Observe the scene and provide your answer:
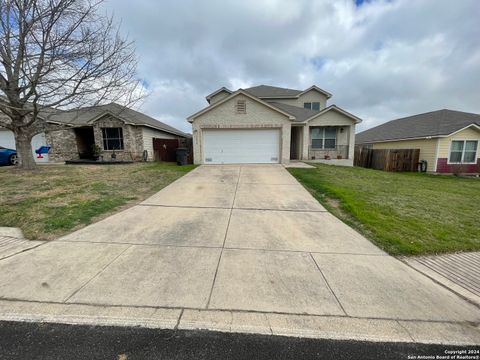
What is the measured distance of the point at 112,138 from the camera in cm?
1648

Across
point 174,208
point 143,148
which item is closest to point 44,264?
point 174,208

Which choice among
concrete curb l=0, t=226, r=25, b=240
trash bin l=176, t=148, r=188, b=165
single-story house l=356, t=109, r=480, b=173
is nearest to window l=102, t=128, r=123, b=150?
trash bin l=176, t=148, r=188, b=165

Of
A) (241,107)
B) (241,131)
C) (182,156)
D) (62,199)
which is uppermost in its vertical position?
(241,107)

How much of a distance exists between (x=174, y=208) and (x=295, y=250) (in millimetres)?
3542

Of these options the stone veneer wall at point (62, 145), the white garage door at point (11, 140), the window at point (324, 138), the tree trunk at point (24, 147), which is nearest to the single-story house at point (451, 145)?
the window at point (324, 138)

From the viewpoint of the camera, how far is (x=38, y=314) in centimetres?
239

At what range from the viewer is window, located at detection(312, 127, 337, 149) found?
17.2m

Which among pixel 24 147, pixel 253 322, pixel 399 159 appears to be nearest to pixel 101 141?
pixel 24 147

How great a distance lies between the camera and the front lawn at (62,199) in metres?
4.83

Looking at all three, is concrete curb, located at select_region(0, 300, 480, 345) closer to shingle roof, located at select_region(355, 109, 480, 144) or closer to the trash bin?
the trash bin

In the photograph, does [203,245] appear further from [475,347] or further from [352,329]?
[475,347]

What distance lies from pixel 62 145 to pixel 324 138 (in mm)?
19844

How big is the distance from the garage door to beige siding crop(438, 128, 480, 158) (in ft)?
38.6

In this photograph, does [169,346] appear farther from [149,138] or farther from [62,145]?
[62,145]
